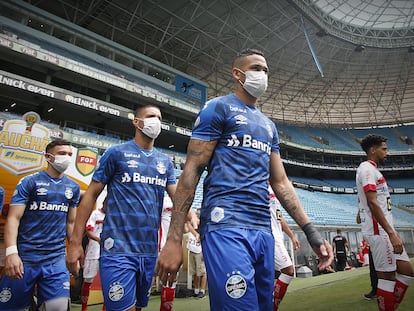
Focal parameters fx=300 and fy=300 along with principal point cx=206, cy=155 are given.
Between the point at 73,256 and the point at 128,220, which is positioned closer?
the point at 73,256

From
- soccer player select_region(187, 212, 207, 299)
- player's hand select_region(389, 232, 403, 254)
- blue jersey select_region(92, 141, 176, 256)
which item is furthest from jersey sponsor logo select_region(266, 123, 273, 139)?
soccer player select_region(187, 212, 207, 299)

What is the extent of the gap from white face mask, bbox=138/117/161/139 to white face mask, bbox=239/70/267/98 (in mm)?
1298

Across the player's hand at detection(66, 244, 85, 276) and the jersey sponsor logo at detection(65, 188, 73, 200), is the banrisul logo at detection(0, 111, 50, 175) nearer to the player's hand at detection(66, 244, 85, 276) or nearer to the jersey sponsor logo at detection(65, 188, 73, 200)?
the jersey sponsor logo at detection(65, 188, 73, 200)

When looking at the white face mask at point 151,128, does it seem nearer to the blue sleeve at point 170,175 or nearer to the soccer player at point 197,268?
the blue sleeve at point 170,175

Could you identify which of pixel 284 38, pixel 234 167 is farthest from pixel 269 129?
pixel 284 38

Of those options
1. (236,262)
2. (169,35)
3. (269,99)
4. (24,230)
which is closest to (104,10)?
(169,35)

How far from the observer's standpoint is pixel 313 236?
1.83m

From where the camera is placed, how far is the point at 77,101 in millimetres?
20469

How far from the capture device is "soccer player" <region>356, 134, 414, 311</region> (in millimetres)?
3348

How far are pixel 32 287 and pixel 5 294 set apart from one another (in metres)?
0.22

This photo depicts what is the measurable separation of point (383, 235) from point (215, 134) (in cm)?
289

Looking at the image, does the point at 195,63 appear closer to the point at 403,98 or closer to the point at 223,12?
the point at 223,12

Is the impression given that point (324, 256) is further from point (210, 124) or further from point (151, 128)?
point (151, 128)

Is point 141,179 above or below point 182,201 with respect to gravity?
above
